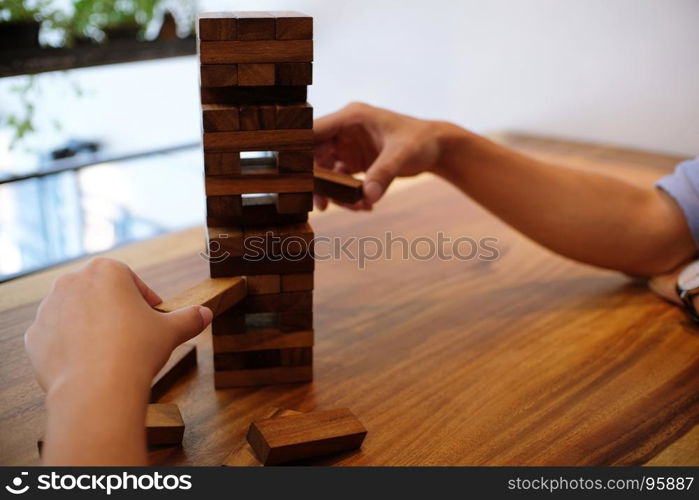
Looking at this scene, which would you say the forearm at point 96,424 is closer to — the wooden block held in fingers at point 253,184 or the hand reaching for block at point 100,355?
the hand reaching for block at point 100,355

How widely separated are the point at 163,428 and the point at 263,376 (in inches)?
6.4

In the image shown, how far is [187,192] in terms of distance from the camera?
8.26 feet

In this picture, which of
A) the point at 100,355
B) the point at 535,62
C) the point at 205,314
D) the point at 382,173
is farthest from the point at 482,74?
the point at 100,355

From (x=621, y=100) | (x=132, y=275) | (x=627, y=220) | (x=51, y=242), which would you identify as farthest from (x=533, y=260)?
(x=51, y=242)

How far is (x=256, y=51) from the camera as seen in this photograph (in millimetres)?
762

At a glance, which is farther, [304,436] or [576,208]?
[576,208]

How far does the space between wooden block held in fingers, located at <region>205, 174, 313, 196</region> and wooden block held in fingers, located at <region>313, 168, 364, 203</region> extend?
155 millimetres

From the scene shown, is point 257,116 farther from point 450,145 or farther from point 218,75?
point 450,145

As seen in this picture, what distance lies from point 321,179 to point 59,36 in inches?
57.9

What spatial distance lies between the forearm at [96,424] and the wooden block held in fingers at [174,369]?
21 centimetres

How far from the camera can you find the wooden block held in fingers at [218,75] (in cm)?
76
